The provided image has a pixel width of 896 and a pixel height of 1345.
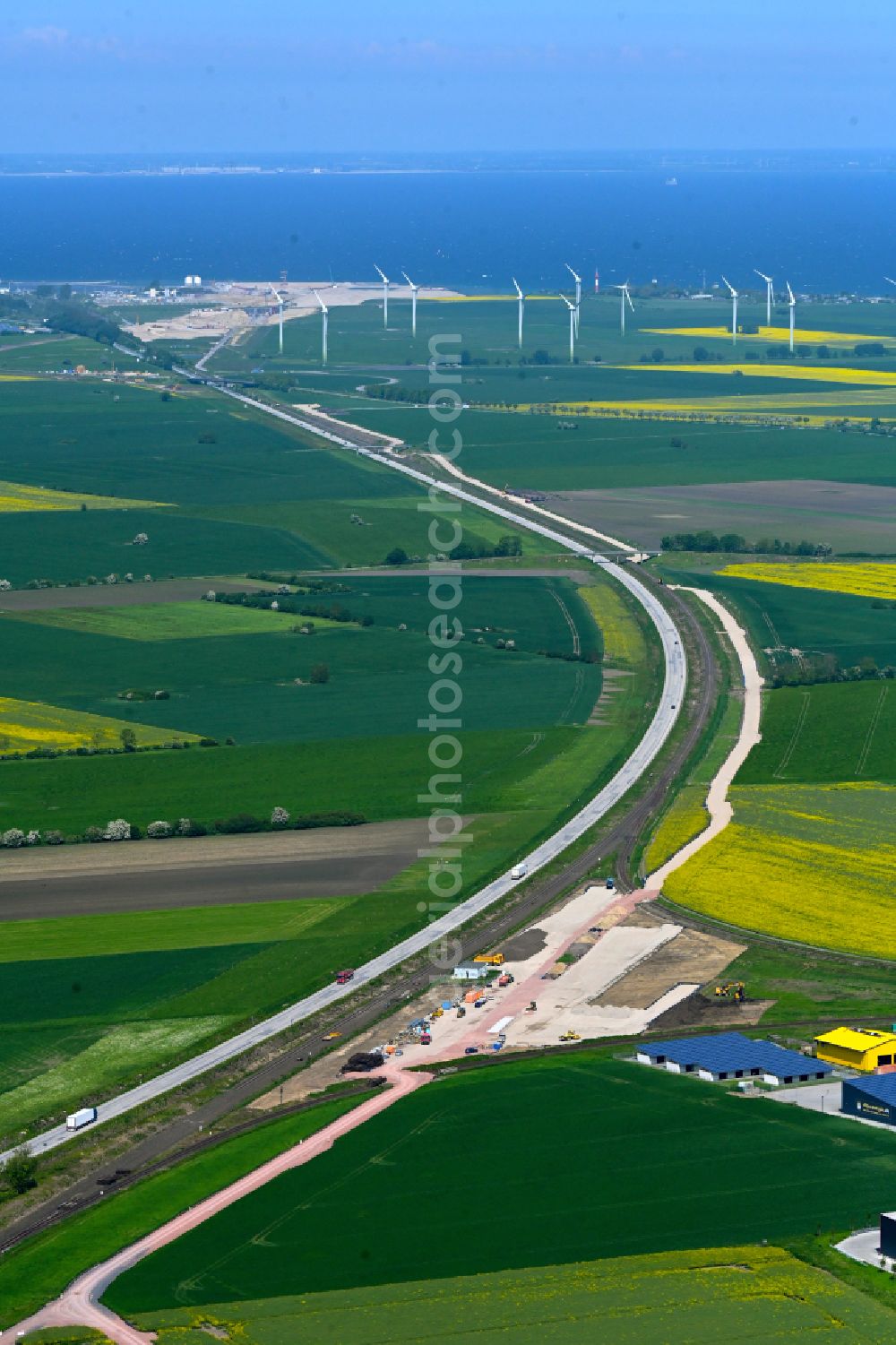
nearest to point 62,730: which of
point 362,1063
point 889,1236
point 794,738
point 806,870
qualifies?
point 794,738

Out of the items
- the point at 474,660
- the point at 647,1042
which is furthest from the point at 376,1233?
the point at 474,660

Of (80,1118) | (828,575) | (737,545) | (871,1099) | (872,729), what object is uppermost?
(737,545)

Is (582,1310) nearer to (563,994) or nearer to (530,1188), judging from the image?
(530,1188)

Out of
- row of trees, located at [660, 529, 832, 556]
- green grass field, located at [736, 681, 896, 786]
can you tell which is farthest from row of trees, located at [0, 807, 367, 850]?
row of trees, located at [660, 529, 832, 556]

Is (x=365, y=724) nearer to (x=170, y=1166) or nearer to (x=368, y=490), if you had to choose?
(x=170, y=1166)

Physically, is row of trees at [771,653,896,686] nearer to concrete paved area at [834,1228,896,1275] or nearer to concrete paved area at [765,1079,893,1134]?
concrete paved area at [765,1079,893,1134]

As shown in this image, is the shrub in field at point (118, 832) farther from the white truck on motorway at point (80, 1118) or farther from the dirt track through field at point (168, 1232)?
the white truck on motorway at point (80, 1118)
